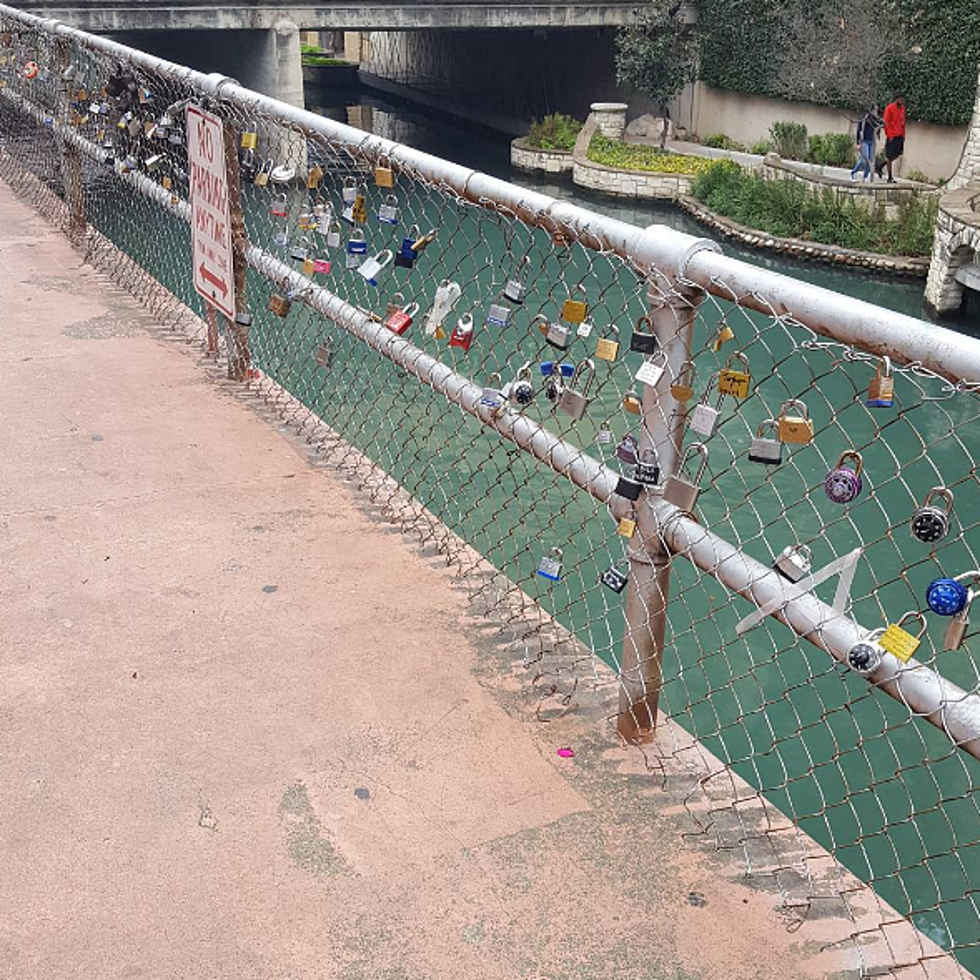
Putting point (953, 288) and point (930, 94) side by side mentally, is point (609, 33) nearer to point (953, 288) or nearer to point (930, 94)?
point (930, 94)

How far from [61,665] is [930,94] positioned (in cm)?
2258

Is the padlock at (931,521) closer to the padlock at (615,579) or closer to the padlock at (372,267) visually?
the padlock at (615,579)

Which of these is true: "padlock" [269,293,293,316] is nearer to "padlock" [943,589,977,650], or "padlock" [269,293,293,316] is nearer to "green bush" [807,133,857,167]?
"padlock" [943,589,977,650]

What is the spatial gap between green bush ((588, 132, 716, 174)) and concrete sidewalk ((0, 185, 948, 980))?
20.5m

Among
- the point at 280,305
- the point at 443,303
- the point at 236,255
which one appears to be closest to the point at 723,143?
the point at 236,255

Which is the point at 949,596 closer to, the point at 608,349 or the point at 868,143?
the point at 608,349

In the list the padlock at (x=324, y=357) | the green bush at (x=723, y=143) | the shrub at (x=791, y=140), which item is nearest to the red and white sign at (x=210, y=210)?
the padlock at (x=324, y=357)

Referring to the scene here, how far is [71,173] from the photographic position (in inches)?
304

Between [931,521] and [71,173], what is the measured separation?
6995 millimetres

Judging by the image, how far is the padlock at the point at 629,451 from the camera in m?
2.60

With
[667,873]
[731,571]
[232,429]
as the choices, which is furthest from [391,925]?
[232,429]

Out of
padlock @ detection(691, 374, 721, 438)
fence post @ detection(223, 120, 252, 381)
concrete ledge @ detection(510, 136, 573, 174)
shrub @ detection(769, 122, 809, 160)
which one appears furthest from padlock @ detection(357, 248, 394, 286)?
concrete ledge @ detection(510, 136, 573, 174)

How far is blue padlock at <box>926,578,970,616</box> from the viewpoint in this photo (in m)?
1.92

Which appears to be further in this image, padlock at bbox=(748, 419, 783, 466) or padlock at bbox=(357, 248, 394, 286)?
padlock at bbox=(357, 248, 394, 286)
